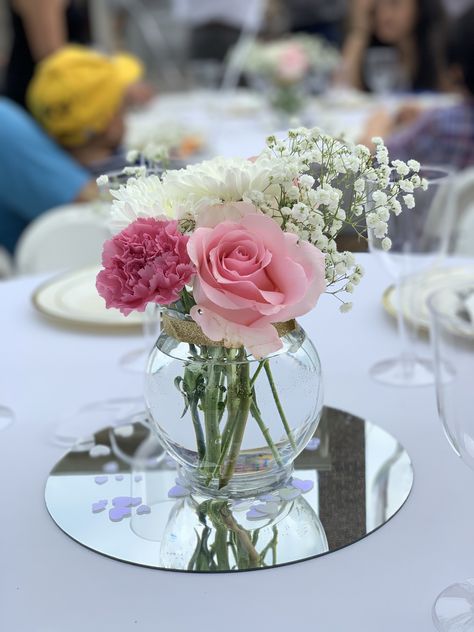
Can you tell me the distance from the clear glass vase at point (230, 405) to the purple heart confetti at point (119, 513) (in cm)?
7

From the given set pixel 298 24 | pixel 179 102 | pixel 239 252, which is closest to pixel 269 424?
pixel 239 252

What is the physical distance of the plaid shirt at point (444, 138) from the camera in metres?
2.26

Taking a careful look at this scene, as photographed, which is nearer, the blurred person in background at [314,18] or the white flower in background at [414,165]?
the white flower in background at [414,165]

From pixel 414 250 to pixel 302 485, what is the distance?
385mm

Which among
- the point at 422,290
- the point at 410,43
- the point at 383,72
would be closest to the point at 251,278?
the point at 422,290

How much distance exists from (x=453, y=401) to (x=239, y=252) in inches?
7.5

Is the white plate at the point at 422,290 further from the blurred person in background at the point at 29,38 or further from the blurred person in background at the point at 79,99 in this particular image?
the blurred person in background at the point at 29,38

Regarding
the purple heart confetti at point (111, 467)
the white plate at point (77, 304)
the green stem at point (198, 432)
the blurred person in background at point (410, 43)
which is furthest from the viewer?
the blurred person in background at point (410, 43)

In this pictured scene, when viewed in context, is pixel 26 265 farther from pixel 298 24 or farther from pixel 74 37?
pixel 298 24

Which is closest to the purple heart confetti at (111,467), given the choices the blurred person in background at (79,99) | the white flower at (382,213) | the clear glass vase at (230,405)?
the clear glass vase at (230,405)

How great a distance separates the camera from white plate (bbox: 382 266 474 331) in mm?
1054

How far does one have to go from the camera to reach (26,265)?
1.81m

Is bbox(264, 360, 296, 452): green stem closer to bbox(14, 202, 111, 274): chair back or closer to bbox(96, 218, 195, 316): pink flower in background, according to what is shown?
bbox(96, 218, 195, 316): pink flower in background

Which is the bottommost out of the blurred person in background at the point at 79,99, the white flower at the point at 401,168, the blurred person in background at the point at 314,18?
the white flower at the point at 401,168
